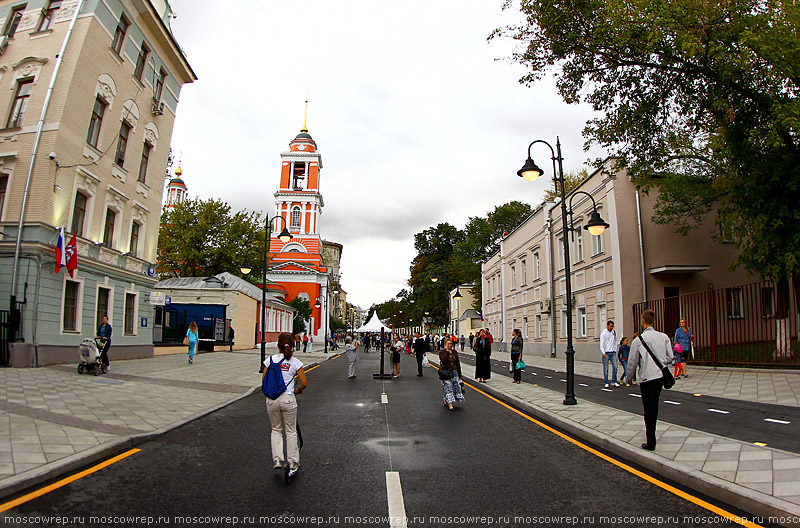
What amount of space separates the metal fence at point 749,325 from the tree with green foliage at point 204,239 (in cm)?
3745

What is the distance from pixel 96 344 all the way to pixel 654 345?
15.2 meters

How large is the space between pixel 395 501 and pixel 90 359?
12.9 m

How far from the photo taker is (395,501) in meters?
4.73

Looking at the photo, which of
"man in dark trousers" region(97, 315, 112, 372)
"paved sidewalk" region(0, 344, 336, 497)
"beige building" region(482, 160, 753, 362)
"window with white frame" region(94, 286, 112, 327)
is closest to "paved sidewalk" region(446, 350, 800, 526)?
"paved sidewalk" region(0, 344, 336, 497)

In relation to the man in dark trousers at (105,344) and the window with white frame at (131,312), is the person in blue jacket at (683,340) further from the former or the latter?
the window with white frame at (131,312)

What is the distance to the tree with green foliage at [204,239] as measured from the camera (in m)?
45.5

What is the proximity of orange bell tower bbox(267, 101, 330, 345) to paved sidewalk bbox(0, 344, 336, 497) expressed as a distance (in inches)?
2133

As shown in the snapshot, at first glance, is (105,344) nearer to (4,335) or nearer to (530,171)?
(4,335)

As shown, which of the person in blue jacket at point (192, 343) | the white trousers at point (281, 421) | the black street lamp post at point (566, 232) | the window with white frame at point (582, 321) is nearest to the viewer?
the white trousers at point (281, 421)

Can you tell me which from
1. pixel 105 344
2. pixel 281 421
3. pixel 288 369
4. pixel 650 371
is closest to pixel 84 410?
pixel 281 421

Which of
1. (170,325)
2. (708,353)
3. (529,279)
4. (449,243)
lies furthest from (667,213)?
(449,243)

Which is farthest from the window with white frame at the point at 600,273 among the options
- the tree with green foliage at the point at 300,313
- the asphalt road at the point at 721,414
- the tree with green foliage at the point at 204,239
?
the tree with green foliage at the point at 300,313

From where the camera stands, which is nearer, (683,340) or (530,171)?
(530,171)

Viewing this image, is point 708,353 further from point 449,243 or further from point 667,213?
point 449,243
